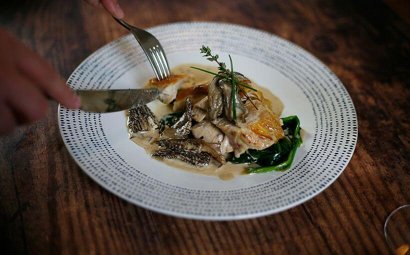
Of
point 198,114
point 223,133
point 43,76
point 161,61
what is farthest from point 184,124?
point 43,76

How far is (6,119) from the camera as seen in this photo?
1365 millimetres

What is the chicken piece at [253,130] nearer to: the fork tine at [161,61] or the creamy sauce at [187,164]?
the creamy sauce at [187,164]

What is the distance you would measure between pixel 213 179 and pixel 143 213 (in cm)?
35

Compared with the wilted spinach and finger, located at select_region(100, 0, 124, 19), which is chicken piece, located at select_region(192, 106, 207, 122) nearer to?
the wilted spinach

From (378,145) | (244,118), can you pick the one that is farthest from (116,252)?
(378,145)

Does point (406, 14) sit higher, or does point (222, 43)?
point (406, 14)

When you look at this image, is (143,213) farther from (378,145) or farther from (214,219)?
(378,145)

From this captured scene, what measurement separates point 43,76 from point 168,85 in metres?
0.93

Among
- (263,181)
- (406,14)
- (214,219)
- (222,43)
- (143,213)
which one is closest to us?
(214,219)

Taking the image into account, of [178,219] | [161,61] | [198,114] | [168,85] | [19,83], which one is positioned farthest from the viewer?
[161,61]

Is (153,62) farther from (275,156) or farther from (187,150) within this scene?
(275,156)

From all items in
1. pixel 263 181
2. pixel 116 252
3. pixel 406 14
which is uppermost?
pixel 406 14

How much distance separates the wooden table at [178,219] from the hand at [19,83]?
1.65 feet

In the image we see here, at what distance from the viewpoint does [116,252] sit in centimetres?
162
